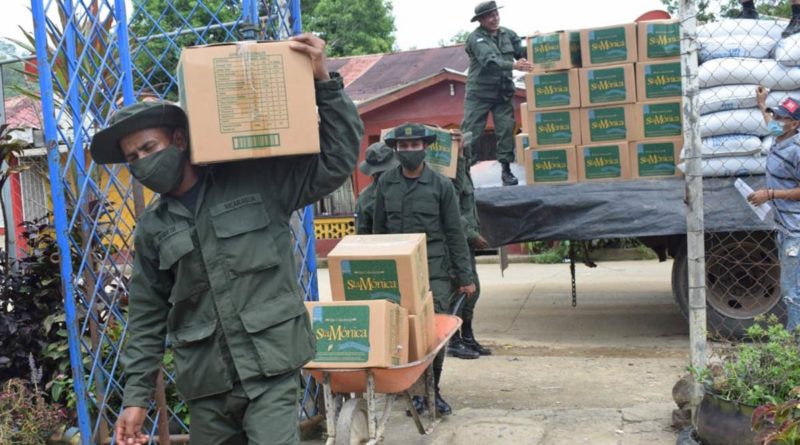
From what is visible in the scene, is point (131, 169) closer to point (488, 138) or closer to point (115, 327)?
point (115, 327)

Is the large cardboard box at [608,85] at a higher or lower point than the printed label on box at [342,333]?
higher

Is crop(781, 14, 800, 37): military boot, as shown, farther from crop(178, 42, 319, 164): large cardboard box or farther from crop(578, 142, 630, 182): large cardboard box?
crop(178, 42, 319, 164): large cardboard box

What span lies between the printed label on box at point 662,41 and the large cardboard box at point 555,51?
0.62 meters

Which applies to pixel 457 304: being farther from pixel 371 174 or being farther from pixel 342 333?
pixel 342 333

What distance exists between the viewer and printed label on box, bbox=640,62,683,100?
779 centimetres

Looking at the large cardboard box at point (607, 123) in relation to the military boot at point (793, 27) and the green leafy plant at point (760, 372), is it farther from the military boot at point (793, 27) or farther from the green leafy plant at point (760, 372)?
the green leafy plant at point (760, 372)

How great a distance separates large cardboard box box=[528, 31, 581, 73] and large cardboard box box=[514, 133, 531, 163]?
0.74 m

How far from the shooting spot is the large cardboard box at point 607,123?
25.9 feet

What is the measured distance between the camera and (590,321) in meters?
9.06

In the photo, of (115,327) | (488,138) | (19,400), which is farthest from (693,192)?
(488,138)

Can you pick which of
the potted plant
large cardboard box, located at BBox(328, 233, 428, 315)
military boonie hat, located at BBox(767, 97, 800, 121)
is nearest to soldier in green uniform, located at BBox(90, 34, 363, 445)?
large cardboard box, located at BBox(328, 233, 428, 315)

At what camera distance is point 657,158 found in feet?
25.6

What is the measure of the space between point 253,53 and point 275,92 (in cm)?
16

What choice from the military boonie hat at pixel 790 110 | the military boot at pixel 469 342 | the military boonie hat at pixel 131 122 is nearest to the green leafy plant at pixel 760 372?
the military boonie hat at pixel 790 110
